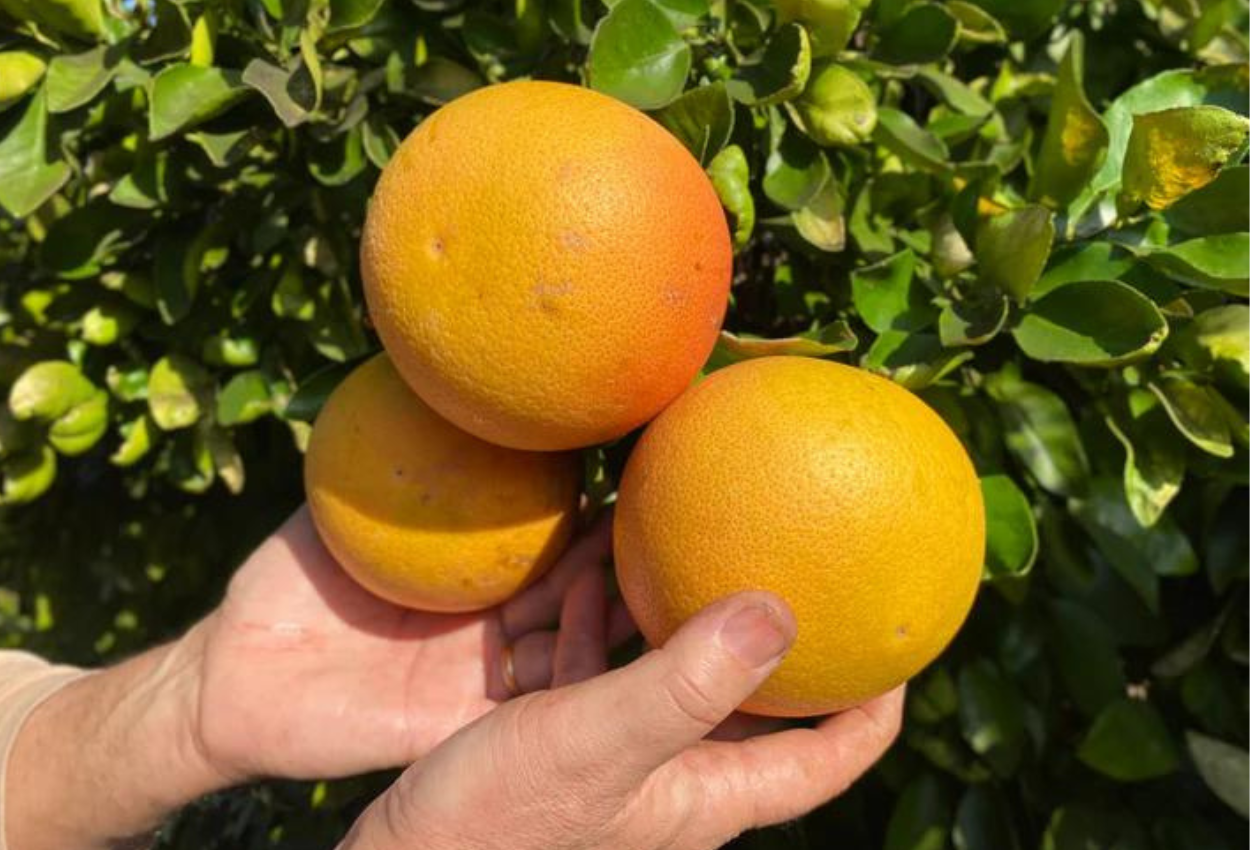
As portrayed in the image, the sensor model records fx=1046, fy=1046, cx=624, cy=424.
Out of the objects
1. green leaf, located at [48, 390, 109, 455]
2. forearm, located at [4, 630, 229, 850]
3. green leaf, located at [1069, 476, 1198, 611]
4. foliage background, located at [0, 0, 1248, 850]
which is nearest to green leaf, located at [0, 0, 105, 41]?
foliage background, located at [0, 0, 1248, 850]

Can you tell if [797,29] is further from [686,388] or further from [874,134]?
[686,388]

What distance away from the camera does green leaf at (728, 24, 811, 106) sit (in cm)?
76

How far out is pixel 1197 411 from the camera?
0.87m

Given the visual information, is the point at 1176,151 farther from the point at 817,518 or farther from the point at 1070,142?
the point at 817,518

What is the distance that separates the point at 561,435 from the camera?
0.75m

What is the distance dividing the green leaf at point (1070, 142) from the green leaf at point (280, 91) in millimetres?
602

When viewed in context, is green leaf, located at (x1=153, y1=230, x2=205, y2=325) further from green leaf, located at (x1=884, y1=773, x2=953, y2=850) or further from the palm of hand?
green leaf, located at (x1=884, y1=773, x2=953, y2=850)

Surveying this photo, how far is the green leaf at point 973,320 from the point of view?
2.61 ft

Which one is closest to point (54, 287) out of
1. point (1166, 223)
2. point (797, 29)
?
point (797, 29)

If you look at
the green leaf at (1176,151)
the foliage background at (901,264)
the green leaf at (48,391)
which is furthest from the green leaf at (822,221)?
the green leaf at (48,391)

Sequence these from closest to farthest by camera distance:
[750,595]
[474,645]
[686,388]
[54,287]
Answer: [750,595]
[686,388]
[474,645]
[54,287]

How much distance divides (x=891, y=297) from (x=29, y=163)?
0.75 m

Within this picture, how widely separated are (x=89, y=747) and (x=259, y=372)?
18.4 inches

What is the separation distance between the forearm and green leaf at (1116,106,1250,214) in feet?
3.41
